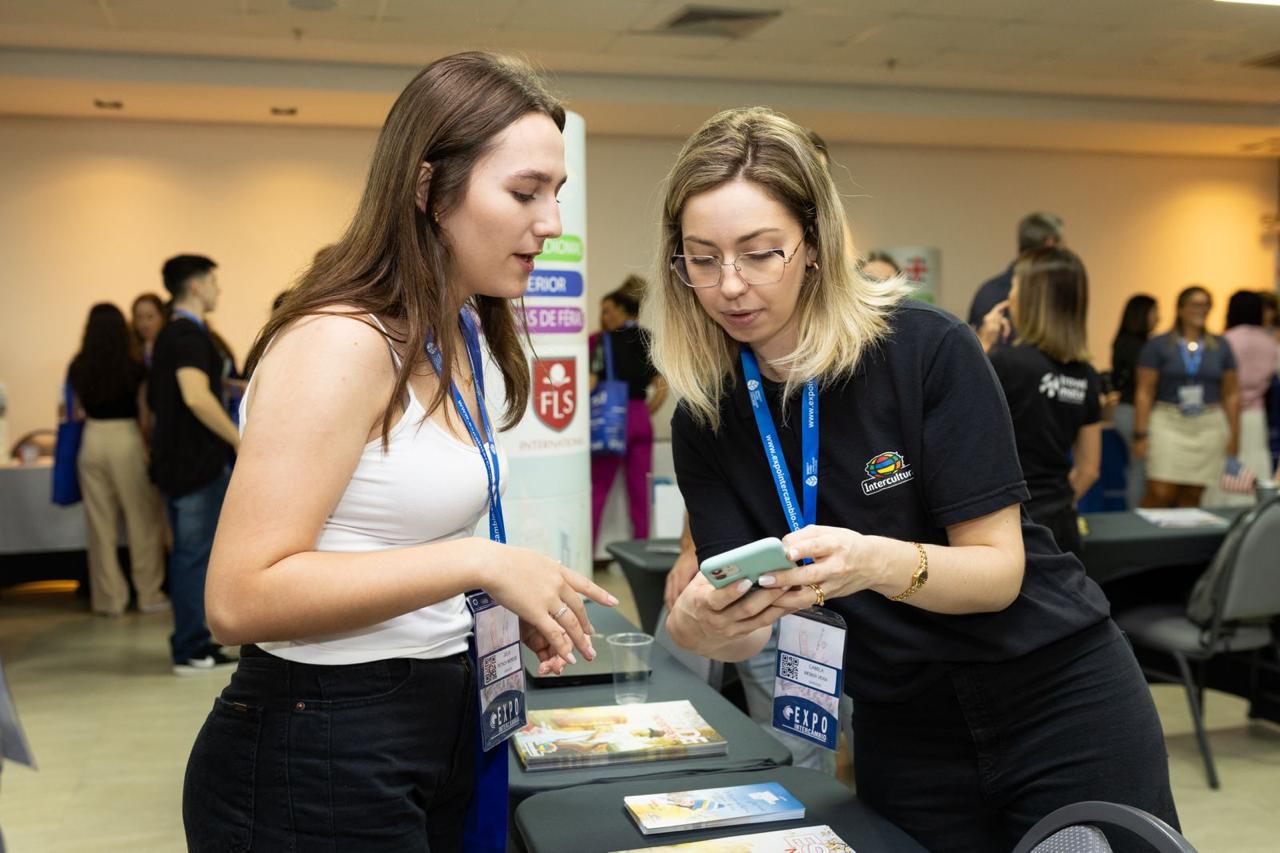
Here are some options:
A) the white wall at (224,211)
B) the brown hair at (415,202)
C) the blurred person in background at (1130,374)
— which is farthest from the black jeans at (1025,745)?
the blurred person in background at (1130,374)

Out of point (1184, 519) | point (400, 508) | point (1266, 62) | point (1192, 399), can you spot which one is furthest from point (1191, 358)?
point (400, 508)

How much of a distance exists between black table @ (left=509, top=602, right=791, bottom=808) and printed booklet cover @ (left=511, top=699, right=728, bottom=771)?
0.05ft

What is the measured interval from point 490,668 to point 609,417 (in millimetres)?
5126

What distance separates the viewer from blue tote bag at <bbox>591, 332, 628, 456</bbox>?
20.9 ft

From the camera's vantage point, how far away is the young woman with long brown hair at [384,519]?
106cm

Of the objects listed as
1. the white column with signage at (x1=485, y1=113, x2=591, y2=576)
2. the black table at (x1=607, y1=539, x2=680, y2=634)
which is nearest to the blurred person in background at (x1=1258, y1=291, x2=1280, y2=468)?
the black table at (x1=607, y1=539, x2=680, y2=634)

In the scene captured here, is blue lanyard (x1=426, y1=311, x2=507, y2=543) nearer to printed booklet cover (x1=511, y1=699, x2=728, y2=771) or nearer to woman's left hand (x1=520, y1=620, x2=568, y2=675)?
woman's left hand (x1=520, y1=620, x2=568, y2=675)

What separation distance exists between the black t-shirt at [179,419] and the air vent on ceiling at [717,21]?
3.25m

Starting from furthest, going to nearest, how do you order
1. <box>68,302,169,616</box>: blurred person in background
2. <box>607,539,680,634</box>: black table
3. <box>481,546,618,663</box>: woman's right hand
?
<box>68,302,169,616</box>: blurred person in background
<box>607,539,680,634</box>: black table
<box>481,546,618,663</box>: woman's right hand

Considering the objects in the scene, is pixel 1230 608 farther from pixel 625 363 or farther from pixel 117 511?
pixel 117 511

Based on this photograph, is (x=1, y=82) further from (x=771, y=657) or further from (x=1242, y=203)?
(x=1242, y=203)

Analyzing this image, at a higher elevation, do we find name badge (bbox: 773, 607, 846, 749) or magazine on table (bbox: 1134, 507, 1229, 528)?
name badge (bbox: 773, 607, 846, 749)

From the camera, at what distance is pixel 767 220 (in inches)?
55.7

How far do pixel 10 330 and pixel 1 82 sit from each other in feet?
6.44
